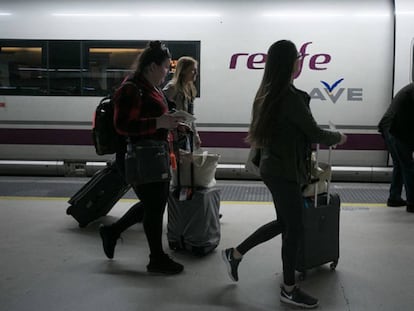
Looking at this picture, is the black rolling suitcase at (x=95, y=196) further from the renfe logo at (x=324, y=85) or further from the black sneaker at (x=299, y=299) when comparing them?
the renfe logo at (x=324, y=85)

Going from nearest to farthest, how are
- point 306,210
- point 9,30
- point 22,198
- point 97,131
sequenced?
Result: 1. point 306,210
2. point 97,131
3. point 22,198
4. point 9,30

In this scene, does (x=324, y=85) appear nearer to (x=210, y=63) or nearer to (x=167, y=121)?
(x=210, y=63)

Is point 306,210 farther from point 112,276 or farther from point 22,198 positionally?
point 22,198

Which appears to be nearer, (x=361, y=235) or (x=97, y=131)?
(x=97, y=131)

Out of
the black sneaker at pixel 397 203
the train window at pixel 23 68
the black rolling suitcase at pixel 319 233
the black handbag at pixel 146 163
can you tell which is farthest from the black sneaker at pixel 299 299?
the train window at pixel 23 68

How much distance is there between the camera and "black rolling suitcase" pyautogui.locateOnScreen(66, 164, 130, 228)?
469cm

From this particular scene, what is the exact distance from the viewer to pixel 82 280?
3424 millimetres

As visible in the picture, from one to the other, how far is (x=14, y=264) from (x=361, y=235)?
→ 2867 mm

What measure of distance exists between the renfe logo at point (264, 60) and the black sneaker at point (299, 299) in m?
3.80

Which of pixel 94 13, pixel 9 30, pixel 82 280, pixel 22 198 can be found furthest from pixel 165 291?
pixel 9 30

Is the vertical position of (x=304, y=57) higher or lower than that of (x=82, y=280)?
higher

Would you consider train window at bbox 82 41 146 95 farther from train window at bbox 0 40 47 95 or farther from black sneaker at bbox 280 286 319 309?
black sneaker at bbox 280 286 319 309

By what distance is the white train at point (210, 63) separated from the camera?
6.34 metres

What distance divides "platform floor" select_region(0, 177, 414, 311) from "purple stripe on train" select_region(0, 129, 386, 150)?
163 centimetres
